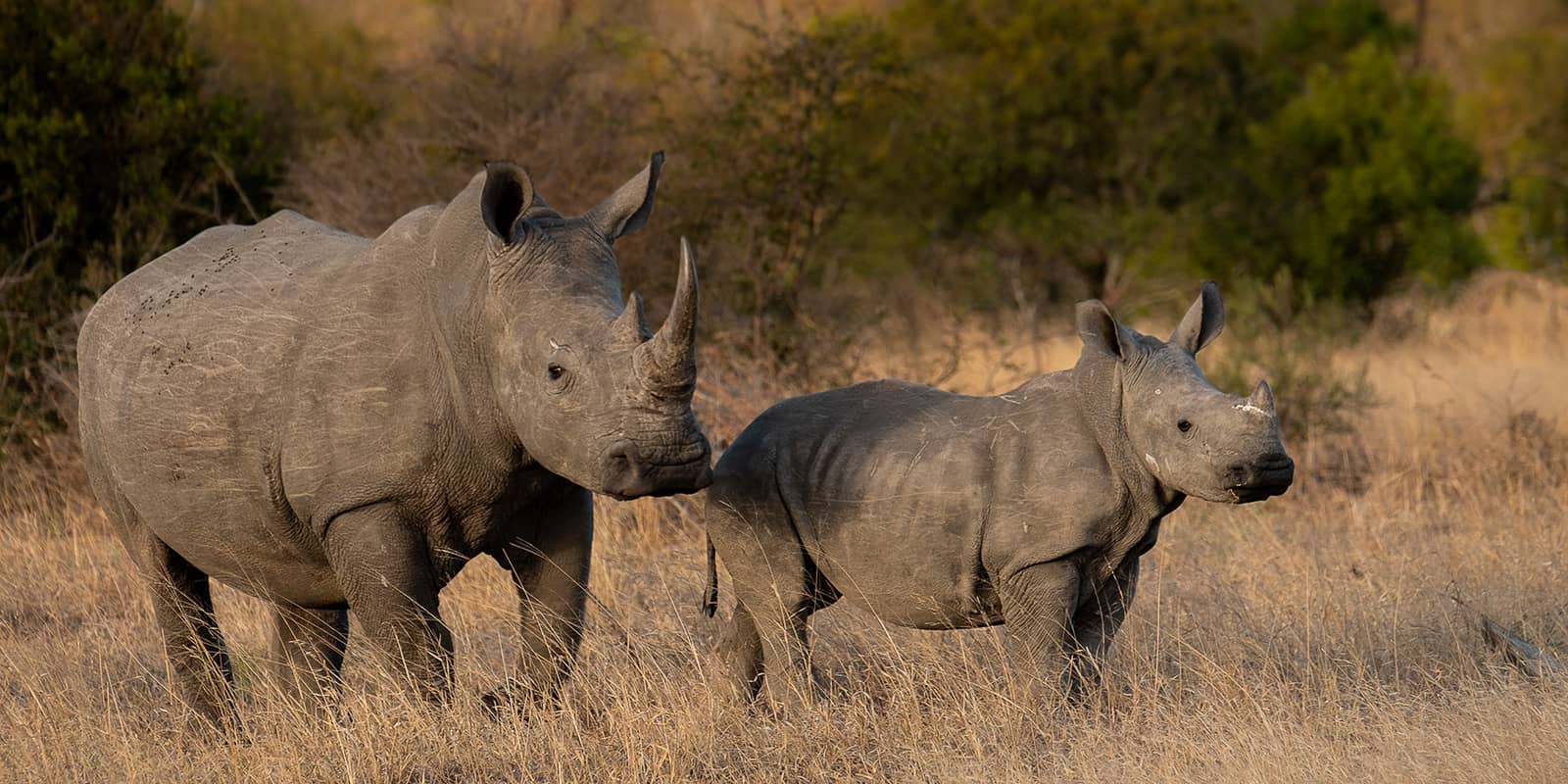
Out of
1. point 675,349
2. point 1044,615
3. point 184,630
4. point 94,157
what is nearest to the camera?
point 675,349

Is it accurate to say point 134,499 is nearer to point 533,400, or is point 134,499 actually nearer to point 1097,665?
point 533,400

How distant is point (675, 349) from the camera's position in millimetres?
4688

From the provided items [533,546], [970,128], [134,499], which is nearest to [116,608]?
[134,499]

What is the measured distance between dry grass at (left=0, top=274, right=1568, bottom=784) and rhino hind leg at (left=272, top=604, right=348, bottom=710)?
126 mm

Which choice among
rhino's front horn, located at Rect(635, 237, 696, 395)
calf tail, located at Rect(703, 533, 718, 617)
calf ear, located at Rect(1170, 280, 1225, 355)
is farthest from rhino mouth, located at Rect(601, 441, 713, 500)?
calf ear, located at Rect(1170, 280, 1225, 355)

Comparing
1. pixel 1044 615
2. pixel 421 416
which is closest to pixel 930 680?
pixel 1044 615

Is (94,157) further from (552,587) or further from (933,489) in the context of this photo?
(933,489)

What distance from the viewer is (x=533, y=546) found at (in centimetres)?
550

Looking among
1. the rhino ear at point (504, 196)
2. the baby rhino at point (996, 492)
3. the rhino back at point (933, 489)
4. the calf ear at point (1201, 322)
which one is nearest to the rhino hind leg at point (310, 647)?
the baby rhino at point (996, 492)

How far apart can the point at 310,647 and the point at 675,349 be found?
2213 millimetres

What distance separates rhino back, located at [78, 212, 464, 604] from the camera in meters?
5.23

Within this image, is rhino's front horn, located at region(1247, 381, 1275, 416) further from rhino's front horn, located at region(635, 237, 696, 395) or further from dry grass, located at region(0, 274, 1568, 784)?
rhino's front horn, located at region(635, 237, 696, 395)

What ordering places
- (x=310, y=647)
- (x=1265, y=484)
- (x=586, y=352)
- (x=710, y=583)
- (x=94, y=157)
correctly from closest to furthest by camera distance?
(x=586, y=352), (x=1265, y=484), (x=710, y=583), (x=310, y=647), (x=94, y=157)

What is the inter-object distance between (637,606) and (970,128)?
14619 millimetres
